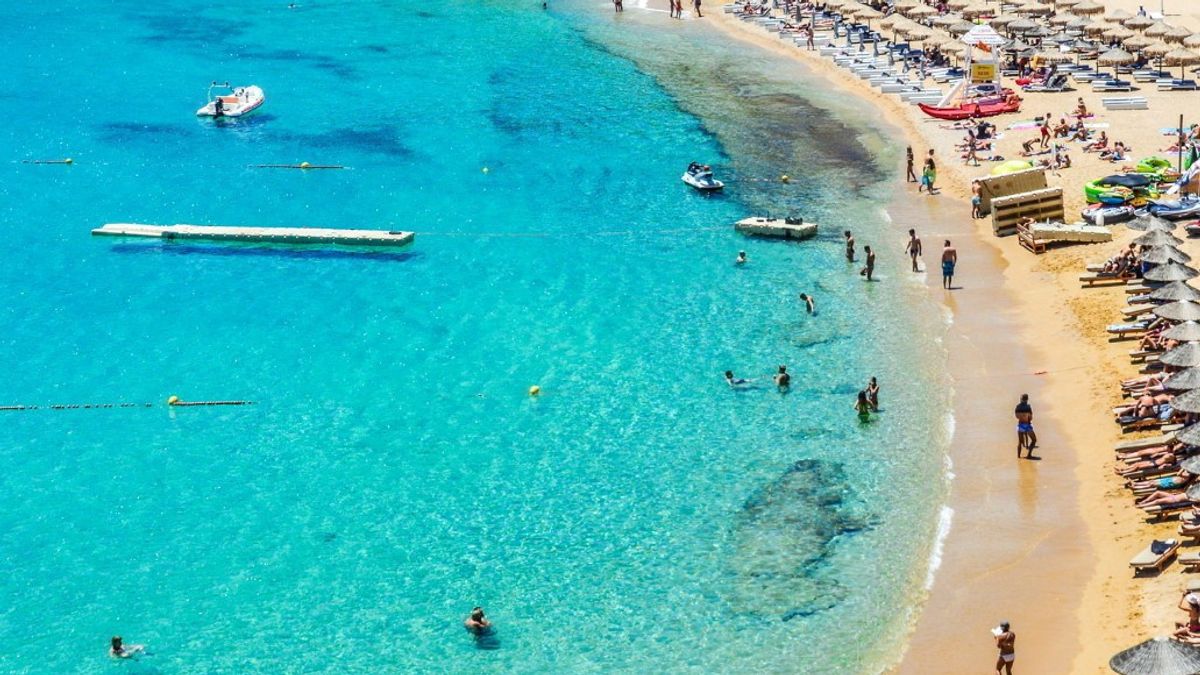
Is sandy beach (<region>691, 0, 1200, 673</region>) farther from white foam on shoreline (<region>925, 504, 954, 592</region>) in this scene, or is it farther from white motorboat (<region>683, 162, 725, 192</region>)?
white motorboat (<region>683, 162, 725, 192</region>)

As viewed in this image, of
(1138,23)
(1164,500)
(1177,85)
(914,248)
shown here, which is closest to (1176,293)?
(1164,500)

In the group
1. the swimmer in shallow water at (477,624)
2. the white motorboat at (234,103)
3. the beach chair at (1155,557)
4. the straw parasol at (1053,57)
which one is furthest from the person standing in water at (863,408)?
the white motorboat at (234,103)

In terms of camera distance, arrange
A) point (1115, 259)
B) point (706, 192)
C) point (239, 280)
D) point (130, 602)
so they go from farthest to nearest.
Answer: point (706, 192)
point (239, 280)
point (1115, 259)
point (130, 602)

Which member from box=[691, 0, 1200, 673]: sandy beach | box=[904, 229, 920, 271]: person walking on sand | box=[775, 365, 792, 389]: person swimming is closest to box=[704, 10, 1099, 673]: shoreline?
box=[691, 0, 1200, 673]: sandy beach

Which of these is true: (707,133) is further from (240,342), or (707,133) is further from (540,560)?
(540,560)

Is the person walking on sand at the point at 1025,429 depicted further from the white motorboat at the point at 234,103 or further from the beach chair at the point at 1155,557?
the white motorboat at the point at 234,103

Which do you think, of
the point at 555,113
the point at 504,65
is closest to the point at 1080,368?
the point at 555,113

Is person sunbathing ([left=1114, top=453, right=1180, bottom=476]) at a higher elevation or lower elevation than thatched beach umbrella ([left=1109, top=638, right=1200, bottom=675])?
lower
